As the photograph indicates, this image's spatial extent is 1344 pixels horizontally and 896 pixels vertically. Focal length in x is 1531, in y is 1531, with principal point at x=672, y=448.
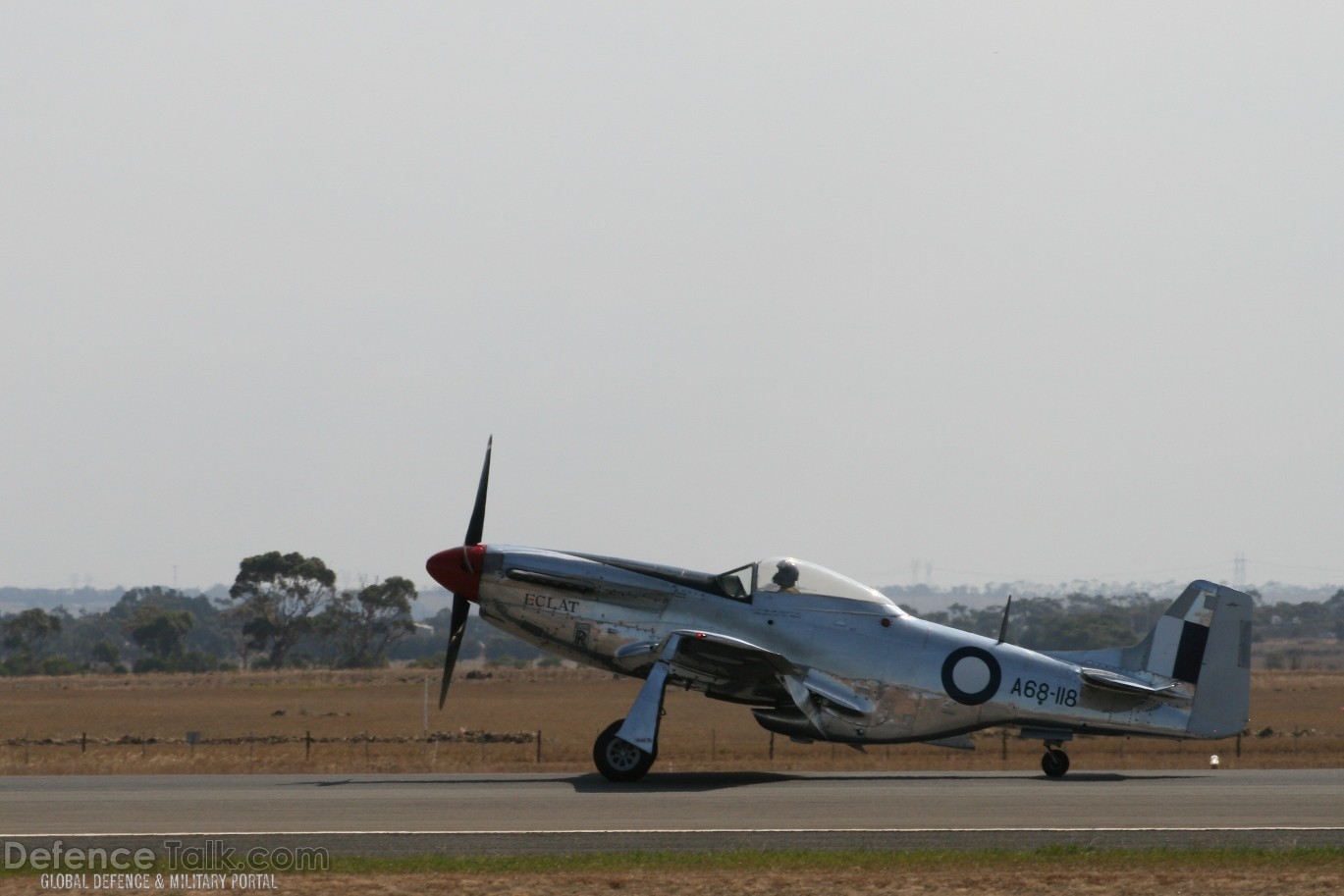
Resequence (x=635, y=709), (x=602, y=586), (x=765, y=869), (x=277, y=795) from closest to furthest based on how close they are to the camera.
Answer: (x=765, y=869) → (x=277, y=795) → (x=635, y=709) → (x=602, y=586)

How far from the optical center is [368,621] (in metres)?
107

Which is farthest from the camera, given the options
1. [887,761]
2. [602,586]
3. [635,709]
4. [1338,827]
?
[887,761]

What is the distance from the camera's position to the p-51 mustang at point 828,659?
63.7 ft

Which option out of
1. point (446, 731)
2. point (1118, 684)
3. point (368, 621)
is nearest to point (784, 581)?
point (1118, 684)

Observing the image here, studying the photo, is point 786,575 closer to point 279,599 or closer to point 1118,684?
point 1118,684

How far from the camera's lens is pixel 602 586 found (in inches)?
780

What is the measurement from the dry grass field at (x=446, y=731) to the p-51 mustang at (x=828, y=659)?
10.2 ft

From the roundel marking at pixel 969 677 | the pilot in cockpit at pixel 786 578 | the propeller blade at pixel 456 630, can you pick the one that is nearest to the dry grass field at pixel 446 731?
the propeller blade at pixel 456 630

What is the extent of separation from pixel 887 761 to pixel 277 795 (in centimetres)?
1116

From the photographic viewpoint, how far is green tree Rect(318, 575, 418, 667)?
10418 cm

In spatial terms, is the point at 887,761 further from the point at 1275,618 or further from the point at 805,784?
the point at 1275,618

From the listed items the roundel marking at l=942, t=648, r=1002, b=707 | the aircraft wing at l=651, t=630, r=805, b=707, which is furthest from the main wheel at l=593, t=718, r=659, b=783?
the roundel marking at l=942, t=648, r=1002, b=707

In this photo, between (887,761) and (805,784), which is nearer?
(805,784)

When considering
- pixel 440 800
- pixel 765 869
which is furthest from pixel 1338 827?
pixel 440 800
